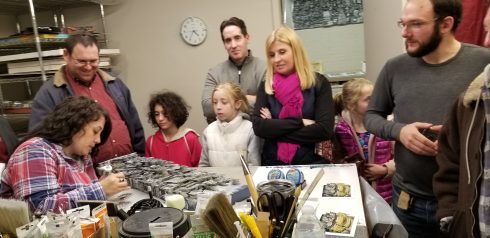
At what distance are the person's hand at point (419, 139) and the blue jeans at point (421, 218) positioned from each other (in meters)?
0.21

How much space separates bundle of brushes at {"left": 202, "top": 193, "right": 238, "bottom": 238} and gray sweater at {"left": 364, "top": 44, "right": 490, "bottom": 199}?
3.06 feet

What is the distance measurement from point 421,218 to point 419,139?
35cm

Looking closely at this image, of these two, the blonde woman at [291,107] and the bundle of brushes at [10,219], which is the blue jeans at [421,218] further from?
the bundle of brushes at [10,219]

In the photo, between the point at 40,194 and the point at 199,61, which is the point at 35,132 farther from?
the point at 199,61

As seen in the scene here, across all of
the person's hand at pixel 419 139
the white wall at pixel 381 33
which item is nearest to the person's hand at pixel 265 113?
the person's hand at pixel 419 139

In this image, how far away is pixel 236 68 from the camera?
7.81ft

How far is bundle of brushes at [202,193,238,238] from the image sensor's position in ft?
2.50

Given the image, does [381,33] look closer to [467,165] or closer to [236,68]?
[236,68]

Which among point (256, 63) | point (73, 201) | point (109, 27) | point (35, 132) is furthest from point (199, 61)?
point (73, 201)

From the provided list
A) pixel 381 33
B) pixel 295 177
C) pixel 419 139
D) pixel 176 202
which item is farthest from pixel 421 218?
pixel 381 33

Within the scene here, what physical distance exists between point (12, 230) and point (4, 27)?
397cm

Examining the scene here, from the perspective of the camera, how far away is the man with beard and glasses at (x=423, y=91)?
136 cm

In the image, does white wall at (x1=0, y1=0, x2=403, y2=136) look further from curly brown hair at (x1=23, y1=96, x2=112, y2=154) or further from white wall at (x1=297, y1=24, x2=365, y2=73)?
curly brown hair at (x1=23, y1=96, x2=112, y2=154)

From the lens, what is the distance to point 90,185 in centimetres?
133
